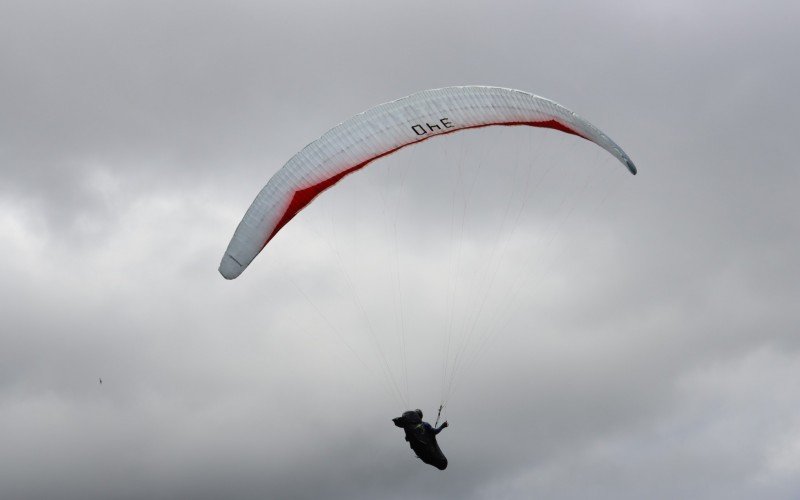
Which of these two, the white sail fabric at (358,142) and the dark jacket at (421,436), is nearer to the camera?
the white sail fabric at (358,142)

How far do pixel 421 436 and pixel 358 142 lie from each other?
11.2m

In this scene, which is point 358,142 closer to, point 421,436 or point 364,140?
point 364,140

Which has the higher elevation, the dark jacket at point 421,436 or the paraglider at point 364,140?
the paraglider at point 364,140

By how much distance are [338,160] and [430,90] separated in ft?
14.1

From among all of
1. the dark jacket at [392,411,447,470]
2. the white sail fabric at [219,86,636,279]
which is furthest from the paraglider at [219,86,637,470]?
the dark jacket at [392,411,447,470]

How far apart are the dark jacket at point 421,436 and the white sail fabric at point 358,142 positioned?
27.4 ft

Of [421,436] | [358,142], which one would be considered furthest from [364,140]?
[421,436]

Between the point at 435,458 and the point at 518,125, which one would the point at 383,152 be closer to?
the point at 518,125

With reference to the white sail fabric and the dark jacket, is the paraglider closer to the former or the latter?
the white sail fabric

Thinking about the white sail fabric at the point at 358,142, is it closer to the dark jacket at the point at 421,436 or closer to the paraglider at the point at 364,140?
the paraglider at the point at 364,140

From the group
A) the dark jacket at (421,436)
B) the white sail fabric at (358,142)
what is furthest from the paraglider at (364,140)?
the dark jacket at (421,436)

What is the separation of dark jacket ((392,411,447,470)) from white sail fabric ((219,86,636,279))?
328 inches

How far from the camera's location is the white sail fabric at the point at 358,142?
53281 millimetres

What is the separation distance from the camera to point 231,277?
176 feet
